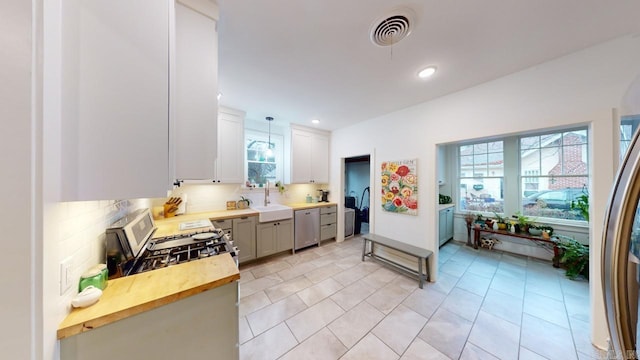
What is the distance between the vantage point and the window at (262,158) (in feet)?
12.3

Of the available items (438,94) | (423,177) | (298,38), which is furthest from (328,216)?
(298,38)

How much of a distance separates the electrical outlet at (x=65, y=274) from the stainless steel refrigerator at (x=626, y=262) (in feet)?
6.62

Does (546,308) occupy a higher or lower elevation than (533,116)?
lower

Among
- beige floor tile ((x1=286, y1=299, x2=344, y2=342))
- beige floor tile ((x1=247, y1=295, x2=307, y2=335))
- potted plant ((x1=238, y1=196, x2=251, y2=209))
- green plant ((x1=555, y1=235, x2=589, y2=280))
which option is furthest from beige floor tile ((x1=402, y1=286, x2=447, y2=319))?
potted plant ((x1=238, y1=196, x2=251, y2=209))

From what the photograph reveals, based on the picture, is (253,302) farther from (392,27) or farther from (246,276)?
(392,27)

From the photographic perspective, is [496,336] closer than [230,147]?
Yes

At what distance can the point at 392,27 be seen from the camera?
1397 millimetres

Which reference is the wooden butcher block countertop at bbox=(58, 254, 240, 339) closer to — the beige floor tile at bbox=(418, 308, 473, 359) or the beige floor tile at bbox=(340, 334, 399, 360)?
the beige floor tile at bbox=(340, 334, 399, 360)

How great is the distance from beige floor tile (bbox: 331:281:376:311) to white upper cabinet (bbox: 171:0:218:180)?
6.52 ft

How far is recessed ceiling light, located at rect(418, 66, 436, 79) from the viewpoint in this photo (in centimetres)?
189

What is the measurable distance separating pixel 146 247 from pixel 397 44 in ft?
8.83

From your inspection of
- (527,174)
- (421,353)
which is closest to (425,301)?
(421,353)

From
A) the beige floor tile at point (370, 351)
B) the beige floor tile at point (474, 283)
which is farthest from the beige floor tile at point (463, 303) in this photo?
the beige floor tile at point (370, 351)

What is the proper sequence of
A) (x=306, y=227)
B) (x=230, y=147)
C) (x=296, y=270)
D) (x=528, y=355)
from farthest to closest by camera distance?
(x=306, y=227) → (x=230, y=147) → (x=296, y=270) → (x=528, y=355)
